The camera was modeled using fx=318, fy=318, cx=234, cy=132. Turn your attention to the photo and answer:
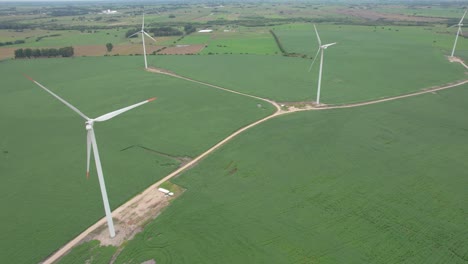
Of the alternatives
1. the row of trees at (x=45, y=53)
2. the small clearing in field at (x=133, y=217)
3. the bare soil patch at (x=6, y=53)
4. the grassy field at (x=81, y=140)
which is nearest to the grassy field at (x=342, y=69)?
the grassy field at (x=81, y=140)

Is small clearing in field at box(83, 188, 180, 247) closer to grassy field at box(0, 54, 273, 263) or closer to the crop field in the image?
grassy field at box(0, 54, 273, 263)

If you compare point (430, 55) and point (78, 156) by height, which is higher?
point (430, 55)

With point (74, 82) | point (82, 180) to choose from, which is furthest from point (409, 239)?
point (74, 82)

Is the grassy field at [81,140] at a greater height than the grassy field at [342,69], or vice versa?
the grassy field at [342,69]

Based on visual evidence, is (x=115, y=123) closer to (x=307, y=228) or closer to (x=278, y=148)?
(x=278, y=148)

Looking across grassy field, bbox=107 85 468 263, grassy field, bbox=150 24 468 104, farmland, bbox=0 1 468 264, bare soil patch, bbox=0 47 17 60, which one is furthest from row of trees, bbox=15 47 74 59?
grassy field, bbox=107 85 468 263

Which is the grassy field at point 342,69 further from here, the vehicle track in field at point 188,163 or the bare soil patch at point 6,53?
the bare soil patch at point 6,53

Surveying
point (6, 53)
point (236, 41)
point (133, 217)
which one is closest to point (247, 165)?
point (133, 217)
